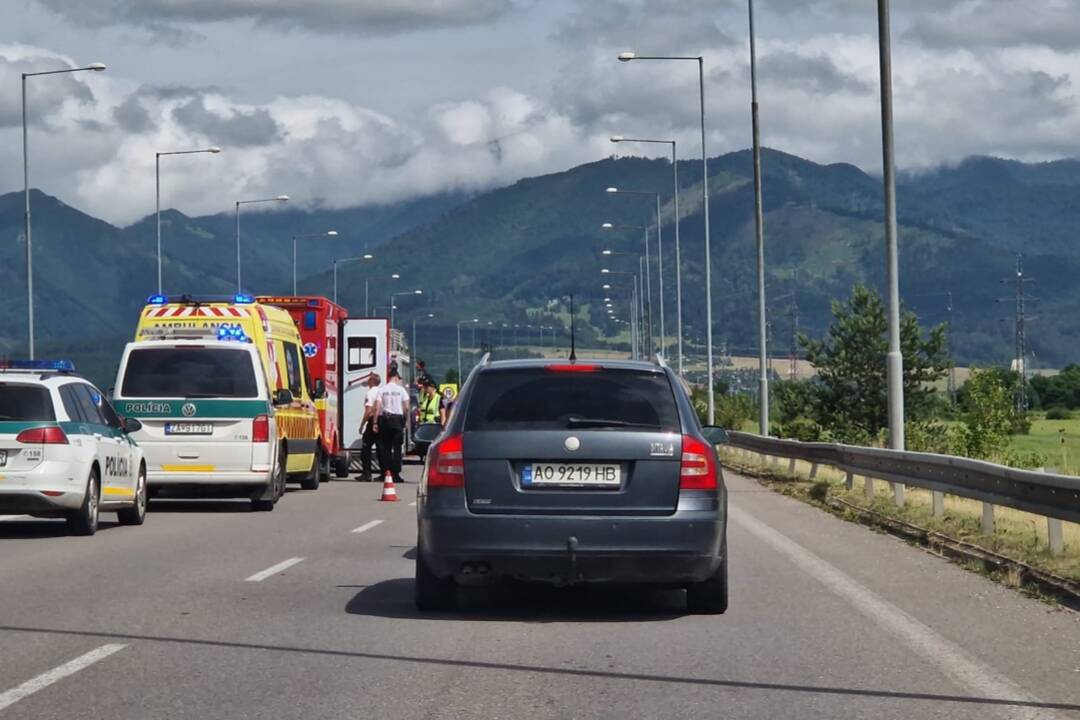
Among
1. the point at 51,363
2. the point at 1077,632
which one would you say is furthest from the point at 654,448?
the point at 51,363

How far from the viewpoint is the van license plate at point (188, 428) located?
2209cm

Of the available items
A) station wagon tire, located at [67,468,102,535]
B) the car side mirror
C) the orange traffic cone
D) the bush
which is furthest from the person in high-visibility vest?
the bush

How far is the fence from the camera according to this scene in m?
13.9

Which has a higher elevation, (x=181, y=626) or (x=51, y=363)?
(x=51, y=363)

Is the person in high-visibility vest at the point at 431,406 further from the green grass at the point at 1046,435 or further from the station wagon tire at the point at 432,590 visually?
the green grass at the point at 1046,435

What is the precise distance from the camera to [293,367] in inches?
1074

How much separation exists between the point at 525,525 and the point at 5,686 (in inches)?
129

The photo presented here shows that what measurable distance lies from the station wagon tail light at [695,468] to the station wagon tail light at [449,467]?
1.24 metres

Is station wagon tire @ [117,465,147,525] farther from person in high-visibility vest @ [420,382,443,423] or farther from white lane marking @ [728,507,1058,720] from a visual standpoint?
person in high-visibility vest @ [420,382,443,423]

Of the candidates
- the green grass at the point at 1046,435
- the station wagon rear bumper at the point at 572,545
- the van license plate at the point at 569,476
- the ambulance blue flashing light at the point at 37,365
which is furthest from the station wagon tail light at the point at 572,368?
the green grass at the point at 1046,435

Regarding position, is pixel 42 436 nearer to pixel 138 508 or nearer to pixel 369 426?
pixel 138 508

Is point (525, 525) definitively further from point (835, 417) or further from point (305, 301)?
point (835, 417)

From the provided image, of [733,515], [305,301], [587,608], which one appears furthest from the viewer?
[305,301]

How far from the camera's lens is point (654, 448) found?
35.2 feet
